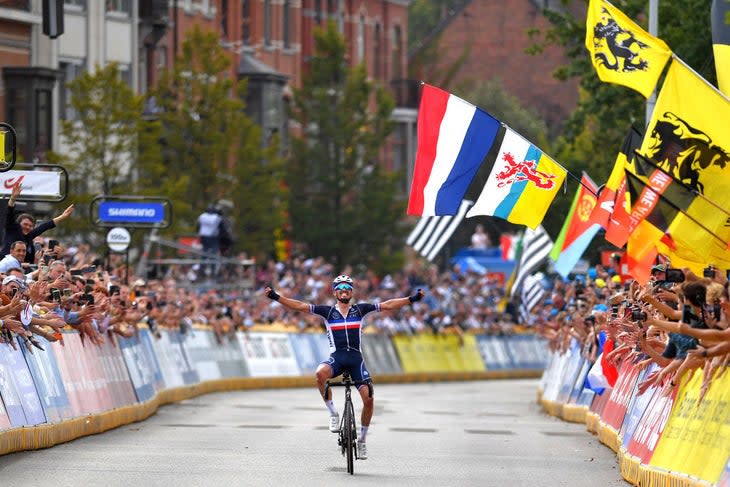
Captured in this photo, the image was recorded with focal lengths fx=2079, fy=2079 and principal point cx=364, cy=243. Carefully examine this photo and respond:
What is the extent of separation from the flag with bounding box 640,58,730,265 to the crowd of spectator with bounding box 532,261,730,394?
0.65 m

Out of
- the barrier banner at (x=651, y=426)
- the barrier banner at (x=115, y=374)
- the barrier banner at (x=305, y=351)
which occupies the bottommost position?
the barrier banner at (x=305, y=351)

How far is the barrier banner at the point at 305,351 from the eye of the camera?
47.6 metres

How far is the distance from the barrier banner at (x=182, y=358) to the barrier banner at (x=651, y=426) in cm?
1666

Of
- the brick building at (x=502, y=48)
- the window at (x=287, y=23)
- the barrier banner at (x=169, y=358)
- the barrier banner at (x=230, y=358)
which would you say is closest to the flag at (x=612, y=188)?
the barrier banner at (x=169, y=358)

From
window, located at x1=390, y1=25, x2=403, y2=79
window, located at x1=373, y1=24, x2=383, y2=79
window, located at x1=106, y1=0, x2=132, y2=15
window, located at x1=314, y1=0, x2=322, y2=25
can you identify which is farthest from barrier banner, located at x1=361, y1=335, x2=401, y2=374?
window, located at x1=390, y1=25, x2=403, y2=79

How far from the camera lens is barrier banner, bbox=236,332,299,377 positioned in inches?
1736

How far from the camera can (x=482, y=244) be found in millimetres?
70188

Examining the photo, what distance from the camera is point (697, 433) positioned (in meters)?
16.4

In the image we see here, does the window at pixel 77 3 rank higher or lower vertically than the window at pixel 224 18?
higher

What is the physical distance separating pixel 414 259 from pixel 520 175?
197 ft

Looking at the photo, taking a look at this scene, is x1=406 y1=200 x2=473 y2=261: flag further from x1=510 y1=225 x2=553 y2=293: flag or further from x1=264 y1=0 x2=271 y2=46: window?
x1=264 y1=0 x2=271 y2=46: window

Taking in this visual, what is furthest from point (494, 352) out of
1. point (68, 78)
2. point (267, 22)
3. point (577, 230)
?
point (577, 230)

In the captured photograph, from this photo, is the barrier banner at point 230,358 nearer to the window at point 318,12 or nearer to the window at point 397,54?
the window at point 318,12

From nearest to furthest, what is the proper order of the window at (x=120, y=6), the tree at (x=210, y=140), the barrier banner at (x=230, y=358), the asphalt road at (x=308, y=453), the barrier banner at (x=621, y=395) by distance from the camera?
the asphalt road at (x=308, y=453)
the barrier banner at (x=621, y=395)
the barrier banner at (x=230, y=358)
the window at (x=120, y=6)
the tree at (x=210, y=140)
